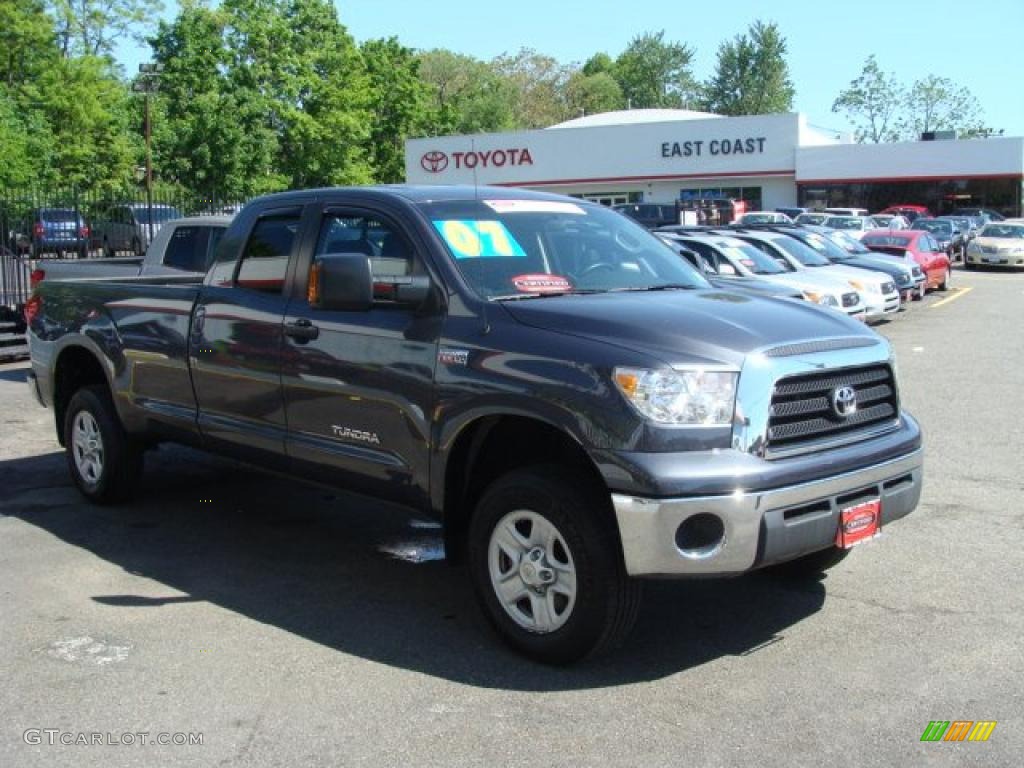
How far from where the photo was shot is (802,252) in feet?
61.7

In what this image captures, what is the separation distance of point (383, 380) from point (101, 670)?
172cm

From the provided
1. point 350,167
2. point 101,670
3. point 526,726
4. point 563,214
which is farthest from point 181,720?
point 350,167

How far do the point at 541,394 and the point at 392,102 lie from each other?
59.6 m

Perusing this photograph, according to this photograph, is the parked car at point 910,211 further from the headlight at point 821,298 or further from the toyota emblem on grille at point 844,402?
the toyota emblem on grille at point 844,402

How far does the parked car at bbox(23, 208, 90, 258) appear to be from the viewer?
669 inches

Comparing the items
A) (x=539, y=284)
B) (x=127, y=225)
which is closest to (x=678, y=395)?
(x=539, y=284)

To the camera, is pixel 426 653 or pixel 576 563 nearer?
pixel 576 563

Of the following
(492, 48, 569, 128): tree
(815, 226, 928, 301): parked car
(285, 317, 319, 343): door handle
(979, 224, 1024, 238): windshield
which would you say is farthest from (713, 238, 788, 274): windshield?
(492, 48, 569, 128): tree

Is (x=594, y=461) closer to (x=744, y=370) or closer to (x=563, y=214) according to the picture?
(x=744, y=370)

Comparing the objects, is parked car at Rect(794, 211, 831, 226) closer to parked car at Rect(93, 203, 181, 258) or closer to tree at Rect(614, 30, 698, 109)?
parked car at Rect(93, 203, 181, 258)

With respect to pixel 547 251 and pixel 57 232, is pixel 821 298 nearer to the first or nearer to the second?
pixel 547 251

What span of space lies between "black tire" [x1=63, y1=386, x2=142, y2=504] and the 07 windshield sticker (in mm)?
3007

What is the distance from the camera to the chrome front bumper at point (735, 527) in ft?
13.1

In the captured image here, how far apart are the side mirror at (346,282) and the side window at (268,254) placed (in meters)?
0.87
